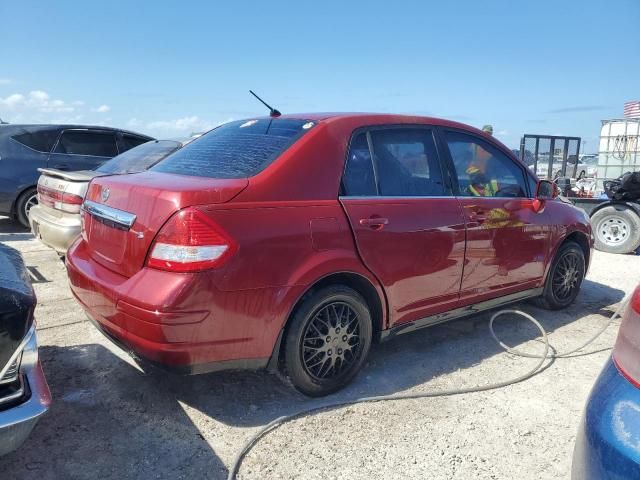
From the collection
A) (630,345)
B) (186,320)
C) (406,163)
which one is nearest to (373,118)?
(406,163)

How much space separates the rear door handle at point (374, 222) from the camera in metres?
3.09

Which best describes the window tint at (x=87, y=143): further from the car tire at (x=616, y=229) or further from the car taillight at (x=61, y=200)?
the car tire at (x=616, y=229)

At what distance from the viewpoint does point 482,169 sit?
160 inches

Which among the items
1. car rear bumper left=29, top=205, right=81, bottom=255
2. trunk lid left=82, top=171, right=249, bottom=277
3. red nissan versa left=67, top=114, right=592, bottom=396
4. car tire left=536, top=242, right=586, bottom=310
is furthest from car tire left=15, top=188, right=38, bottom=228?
car tire left=536, top=242, right=586, bottom=310

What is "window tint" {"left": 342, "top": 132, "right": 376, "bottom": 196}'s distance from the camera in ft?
10.3

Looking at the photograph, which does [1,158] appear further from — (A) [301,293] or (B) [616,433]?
(B) [616,433]

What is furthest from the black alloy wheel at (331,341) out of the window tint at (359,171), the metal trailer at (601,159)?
the metal trailer at (601,159)

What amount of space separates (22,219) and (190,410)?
640 cm

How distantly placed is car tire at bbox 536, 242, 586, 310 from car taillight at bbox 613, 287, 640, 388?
10.1ft

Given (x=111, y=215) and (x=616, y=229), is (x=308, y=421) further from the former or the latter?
(x=616, y=229)

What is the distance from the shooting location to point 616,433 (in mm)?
1526

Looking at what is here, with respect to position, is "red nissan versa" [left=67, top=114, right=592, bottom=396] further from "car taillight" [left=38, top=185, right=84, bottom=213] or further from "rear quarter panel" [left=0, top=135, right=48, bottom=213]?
"rear quarter panel" [left=0, top=135, right=48, bottom=213]

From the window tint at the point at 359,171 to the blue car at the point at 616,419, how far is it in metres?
1.69

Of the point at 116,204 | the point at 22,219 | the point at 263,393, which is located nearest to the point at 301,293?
the point at 263,393
